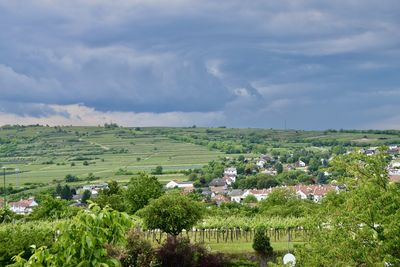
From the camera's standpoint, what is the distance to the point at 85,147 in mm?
172875

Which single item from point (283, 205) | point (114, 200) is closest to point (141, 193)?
point (114, 200)

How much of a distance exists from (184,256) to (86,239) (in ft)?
82.3

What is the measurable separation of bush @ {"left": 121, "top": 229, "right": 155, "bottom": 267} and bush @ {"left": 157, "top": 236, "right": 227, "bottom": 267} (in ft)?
1.86

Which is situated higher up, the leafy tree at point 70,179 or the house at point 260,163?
the house at point 260,163

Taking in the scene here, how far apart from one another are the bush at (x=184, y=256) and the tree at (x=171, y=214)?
3.59 metres

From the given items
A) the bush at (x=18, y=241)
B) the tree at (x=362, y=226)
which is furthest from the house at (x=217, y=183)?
the tree at (x=362, y=226)

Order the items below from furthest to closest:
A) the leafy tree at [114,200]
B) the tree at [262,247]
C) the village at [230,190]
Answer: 1. the village at [230,190]
2. the leafy tree at [114,200]
3. the tree at [262,247]

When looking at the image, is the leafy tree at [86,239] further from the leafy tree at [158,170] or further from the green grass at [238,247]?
the leafy tree at [158,170]

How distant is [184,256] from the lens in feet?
102

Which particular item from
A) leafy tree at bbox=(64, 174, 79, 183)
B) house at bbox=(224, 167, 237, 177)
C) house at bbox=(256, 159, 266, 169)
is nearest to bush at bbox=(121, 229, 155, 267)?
leafy tree at bbox=(64, 174, 79, 183)

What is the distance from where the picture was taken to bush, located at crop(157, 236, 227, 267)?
102 ft

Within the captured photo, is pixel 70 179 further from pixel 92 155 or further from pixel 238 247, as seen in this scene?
pixel 238 247

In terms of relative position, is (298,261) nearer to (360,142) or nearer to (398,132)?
(360,142)

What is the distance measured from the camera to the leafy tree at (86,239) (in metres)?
6.80
